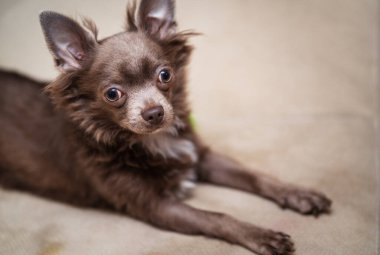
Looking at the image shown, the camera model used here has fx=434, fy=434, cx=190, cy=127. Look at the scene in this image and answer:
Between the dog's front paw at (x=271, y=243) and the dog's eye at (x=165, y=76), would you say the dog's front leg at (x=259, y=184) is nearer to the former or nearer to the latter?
the dog's front paw at (x=271, y=243)

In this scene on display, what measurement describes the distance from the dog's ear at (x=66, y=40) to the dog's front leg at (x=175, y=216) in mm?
736

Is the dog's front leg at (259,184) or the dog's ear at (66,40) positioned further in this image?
the dog's front leg at (259,184)

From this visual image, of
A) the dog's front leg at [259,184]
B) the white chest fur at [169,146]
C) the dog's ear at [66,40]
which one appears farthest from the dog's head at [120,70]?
the dog's front leg at [259,184]

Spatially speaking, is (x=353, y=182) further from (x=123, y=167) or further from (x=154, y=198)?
(x=123, y=167)

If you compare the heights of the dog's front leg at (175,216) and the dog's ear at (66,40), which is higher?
the dog's ear at (66,40)

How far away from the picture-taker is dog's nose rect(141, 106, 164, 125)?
2451mm

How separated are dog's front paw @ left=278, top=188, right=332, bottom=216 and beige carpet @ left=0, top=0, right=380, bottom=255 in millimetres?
54

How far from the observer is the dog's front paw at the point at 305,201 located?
2.62 meters

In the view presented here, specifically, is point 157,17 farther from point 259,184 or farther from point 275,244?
point 275,244

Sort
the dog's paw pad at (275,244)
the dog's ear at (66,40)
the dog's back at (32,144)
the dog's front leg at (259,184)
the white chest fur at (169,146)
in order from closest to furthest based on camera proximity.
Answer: the dog's paw pad at (275,244), the dog's ear at (66,40), the dog's front leg at (259,184), the white chest fur at (169,146), the dog's back at (32,144)

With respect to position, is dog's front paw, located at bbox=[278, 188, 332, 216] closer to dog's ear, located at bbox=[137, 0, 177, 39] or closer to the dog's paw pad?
the dog's paw pad

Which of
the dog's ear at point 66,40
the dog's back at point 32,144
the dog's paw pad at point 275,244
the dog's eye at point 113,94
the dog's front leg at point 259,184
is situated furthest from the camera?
the dog's back at point 32,144

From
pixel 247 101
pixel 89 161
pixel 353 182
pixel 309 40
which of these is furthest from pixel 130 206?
pixel 309 40

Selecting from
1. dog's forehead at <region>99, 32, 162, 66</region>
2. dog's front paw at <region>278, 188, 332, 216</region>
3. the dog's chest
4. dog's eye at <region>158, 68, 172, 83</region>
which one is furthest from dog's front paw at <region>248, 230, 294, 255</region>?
dog's forehead at <region>99, 32, 162, 66</region>
